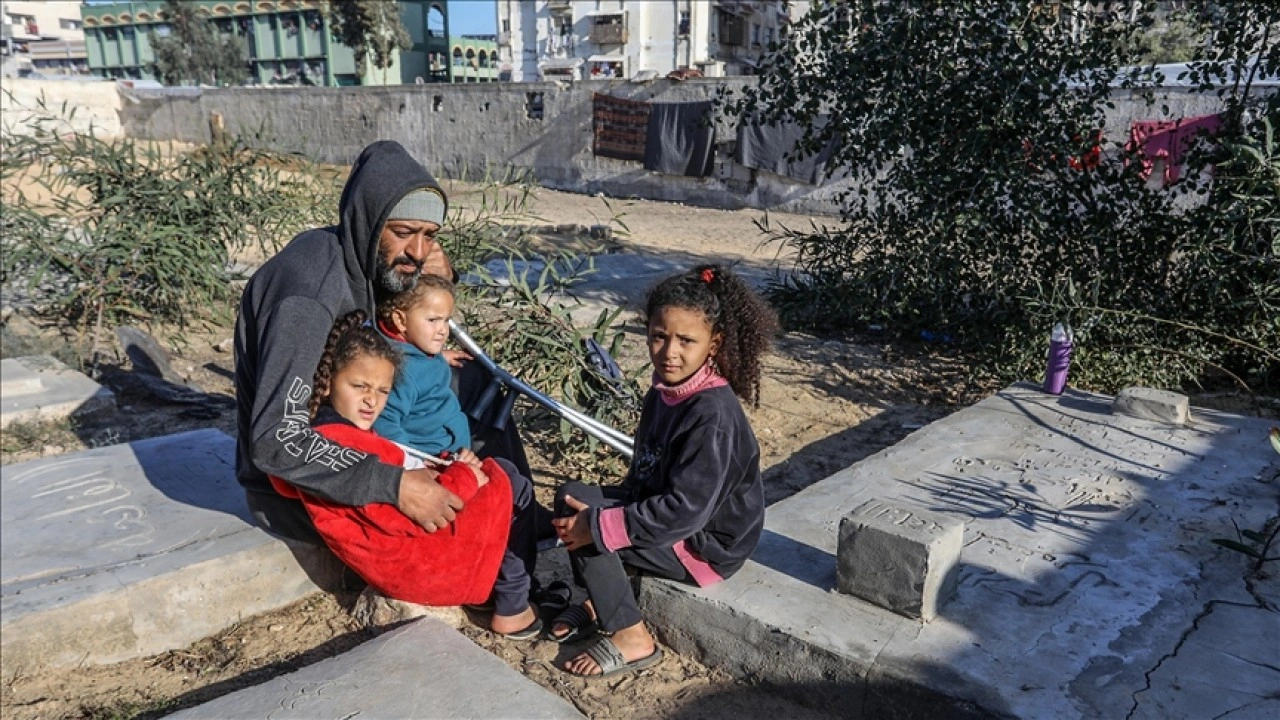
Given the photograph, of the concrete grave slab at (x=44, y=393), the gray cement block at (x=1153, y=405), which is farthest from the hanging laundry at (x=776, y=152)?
the concrete grave slab at (x=44, y=393)

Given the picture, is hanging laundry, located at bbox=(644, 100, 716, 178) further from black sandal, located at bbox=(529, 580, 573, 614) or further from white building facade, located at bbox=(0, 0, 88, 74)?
white building facade, located at bbox=(0, 0, 88, 74)

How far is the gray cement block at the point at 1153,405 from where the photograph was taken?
396 centimetres

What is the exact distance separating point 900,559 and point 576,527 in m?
0.87

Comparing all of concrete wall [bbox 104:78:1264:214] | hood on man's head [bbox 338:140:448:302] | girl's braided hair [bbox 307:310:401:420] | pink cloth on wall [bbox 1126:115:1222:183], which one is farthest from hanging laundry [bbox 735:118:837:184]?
girl's braided hair [bbox 307:310:401:420]

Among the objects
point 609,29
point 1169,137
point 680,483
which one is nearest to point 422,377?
point 680,483

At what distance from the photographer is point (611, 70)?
36.9 m

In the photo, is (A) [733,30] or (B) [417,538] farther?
(A) [733,30]

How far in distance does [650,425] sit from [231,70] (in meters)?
52.5

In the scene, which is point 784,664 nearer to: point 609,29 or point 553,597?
point 553,597

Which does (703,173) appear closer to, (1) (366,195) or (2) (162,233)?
(2) (162,233)

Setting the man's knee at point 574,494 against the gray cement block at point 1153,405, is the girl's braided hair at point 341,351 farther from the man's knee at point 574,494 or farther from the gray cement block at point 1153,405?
the gray cement block at point 1153,405

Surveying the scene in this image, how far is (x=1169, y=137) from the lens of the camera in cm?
874

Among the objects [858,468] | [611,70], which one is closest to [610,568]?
[858,468]

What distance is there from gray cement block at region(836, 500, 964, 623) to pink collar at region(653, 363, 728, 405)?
54 cm
